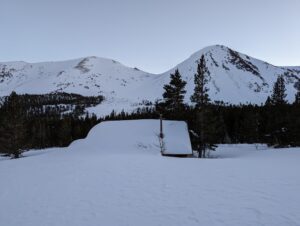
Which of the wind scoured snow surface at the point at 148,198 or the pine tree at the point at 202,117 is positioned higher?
the pine tree at the point at 202,117

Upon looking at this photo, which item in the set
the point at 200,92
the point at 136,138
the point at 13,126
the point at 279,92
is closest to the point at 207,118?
the point at 200,92

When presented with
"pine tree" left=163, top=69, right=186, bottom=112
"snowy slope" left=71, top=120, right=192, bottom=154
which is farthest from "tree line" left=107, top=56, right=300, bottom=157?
"snowy slope" left=71, top=120, right=192, bottom=154

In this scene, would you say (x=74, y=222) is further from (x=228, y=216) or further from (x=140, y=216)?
(x=228, y=216)

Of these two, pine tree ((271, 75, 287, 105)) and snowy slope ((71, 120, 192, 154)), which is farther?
pine tree ((271, 75, 287, 105))

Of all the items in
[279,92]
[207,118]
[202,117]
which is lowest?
[207,118]

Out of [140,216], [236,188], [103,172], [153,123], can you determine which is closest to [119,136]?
[153,123]

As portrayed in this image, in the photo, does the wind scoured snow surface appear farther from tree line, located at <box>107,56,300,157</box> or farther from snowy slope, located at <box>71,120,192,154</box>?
tree line, located at <box>107,56,300,157</box>

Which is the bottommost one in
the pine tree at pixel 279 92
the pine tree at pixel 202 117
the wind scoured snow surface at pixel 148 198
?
the wind scoured snow surface at pixel 148 198

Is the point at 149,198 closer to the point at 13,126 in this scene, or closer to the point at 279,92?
the point at 13,126

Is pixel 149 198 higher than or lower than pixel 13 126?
lower

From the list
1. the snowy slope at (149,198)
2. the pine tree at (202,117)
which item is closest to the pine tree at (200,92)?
the pine tree at (202,117)

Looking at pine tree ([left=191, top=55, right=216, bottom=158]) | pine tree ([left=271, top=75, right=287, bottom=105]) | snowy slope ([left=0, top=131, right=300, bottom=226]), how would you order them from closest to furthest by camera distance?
snowy slope ([left=0, top=131, right=300, bottom=226])
pine tree ([left=191, top=55, right=216, bottom=158])
pine tree ([left=271, top=75, right=287, bottom=105])

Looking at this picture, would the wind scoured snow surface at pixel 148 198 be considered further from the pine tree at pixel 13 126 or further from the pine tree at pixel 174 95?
the pine tree at pixel 174 95

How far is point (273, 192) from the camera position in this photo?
1077 cm
